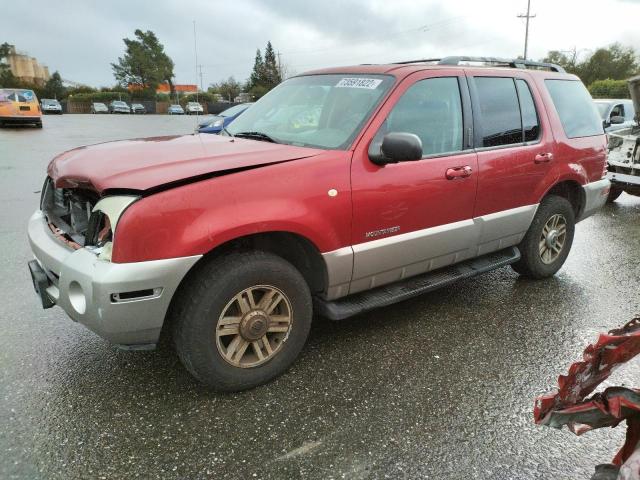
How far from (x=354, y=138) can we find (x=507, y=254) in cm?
204

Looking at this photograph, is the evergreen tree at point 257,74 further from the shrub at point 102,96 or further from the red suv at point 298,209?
the red suv at point 298,209

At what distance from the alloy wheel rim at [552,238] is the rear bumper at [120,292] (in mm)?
3448

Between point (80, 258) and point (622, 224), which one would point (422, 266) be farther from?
point (622, 224)

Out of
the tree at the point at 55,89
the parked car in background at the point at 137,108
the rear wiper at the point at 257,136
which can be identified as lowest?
the rear wiper at the point at 257,136

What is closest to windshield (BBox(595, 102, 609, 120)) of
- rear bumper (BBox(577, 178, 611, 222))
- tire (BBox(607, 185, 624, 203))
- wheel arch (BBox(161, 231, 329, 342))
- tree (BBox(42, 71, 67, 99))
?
tire (BBox(607, 185, 624, 203))

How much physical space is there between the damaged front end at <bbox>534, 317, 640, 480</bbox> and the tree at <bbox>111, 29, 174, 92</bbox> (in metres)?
86.0

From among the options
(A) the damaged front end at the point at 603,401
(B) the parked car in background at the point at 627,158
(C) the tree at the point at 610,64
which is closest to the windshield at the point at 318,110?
(A) the damaged front end at the point at 603,401

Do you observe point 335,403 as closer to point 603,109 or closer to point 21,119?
point 603,109

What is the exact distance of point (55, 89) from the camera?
7006 cm

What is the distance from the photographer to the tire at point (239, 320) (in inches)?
105

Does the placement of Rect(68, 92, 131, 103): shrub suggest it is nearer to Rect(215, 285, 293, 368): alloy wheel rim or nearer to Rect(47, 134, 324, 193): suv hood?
Rect(47, 134, 324, 193): suv hood

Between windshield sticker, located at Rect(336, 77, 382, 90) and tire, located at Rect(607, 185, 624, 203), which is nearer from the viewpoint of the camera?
windshield sticker, located at Rect(336, 77, 382, 90)

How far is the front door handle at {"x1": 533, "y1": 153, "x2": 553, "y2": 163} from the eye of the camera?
13.9 feet

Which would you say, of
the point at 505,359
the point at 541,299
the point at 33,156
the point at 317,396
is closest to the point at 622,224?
the point at 541,299
